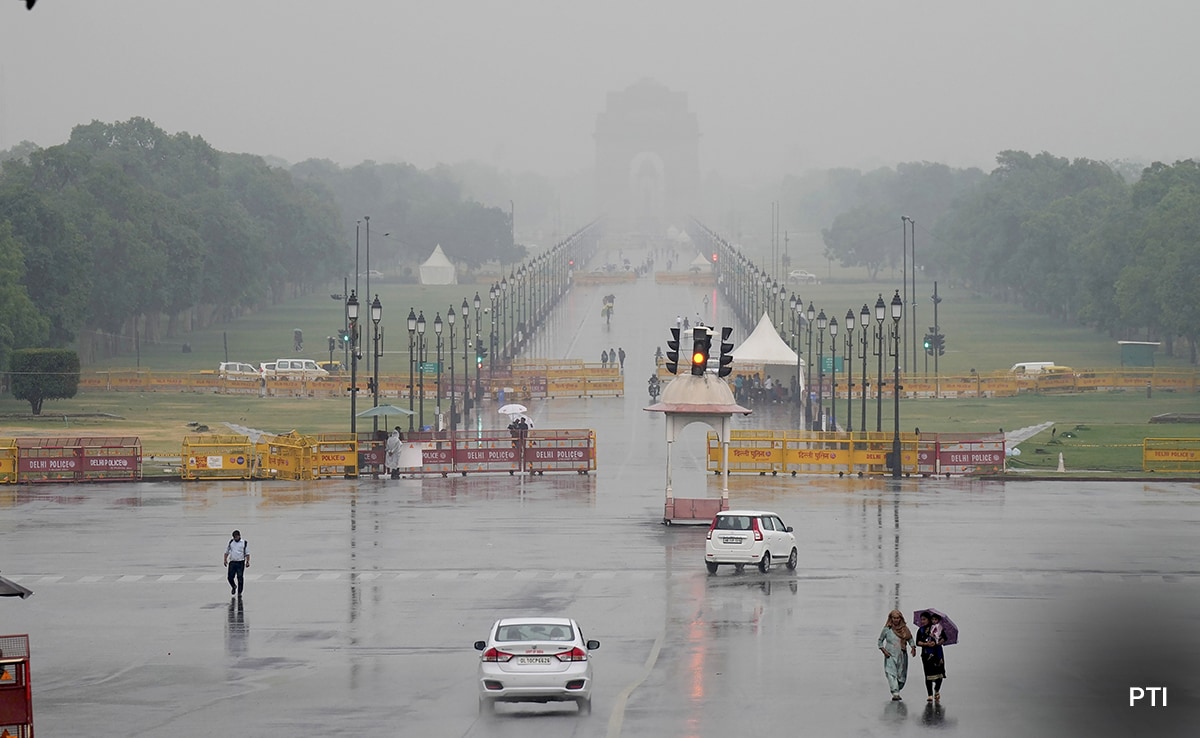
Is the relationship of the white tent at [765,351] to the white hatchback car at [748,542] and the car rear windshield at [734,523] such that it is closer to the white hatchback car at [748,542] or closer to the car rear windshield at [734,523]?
the white hatchback car at [748,542]

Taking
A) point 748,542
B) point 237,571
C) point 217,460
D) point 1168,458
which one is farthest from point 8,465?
point 1168,458

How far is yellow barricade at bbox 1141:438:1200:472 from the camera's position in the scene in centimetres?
5522

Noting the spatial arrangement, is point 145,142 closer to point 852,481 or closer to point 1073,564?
point 852,481

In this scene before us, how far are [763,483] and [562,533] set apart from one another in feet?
42.6

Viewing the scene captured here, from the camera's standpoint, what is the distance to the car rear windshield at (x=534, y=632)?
22.9 metres

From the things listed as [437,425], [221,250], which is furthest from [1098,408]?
[221,250]

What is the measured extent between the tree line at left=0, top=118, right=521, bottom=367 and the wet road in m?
42.7

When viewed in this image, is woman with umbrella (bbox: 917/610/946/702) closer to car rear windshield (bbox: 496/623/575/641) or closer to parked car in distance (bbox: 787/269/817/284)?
car rear windshield (bbox: 496/623/575/641)

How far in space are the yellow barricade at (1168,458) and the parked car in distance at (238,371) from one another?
4817 centimetres

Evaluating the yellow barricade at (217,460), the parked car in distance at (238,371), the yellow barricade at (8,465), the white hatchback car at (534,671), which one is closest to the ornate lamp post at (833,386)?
the yellow barricade at (217,460)

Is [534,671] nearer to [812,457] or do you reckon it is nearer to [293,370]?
[812,457]

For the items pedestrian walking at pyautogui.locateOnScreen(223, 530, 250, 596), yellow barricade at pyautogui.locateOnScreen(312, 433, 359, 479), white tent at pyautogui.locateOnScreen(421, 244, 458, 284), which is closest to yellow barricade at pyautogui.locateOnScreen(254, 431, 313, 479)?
yellow barricade at pyautogui.locateOnScreen(312, 433, 359, 479)

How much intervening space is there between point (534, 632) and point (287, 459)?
106 feet

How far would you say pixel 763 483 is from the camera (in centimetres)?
5269
